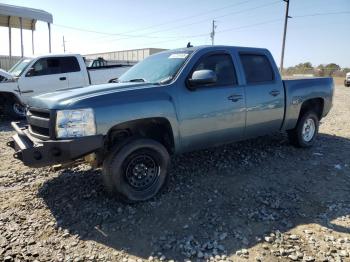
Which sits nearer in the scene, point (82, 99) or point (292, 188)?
point (82, 99)

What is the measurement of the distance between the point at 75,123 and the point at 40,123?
0.62 metres

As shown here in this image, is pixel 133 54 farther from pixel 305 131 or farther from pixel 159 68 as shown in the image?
pixel 159 68

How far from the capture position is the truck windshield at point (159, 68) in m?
4.66

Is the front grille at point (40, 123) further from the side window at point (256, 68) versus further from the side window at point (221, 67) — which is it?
the side window at point (256, 68)

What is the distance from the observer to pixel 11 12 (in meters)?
17.4

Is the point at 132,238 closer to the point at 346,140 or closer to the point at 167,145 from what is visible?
the point at 167,145

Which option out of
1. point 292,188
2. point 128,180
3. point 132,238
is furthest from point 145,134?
point 292,188

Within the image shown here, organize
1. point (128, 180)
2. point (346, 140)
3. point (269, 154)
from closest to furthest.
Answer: point (128, 180) → point (269, 154) → point (346, 140)

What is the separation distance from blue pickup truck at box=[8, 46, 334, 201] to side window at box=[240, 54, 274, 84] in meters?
Answer: 0.02

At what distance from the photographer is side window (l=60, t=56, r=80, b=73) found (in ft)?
35.1

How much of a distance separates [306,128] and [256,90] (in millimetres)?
2092

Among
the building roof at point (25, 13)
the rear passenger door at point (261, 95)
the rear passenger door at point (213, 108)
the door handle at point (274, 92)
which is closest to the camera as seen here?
the rear passenger door at point (213, 108)

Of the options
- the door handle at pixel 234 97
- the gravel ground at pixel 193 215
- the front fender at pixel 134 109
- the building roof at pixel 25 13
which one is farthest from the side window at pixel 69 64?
the building roof at pixel 25 13

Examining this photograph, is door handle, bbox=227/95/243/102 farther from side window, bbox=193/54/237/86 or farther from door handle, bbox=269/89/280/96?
door handle, bbox=269/89/280/96
